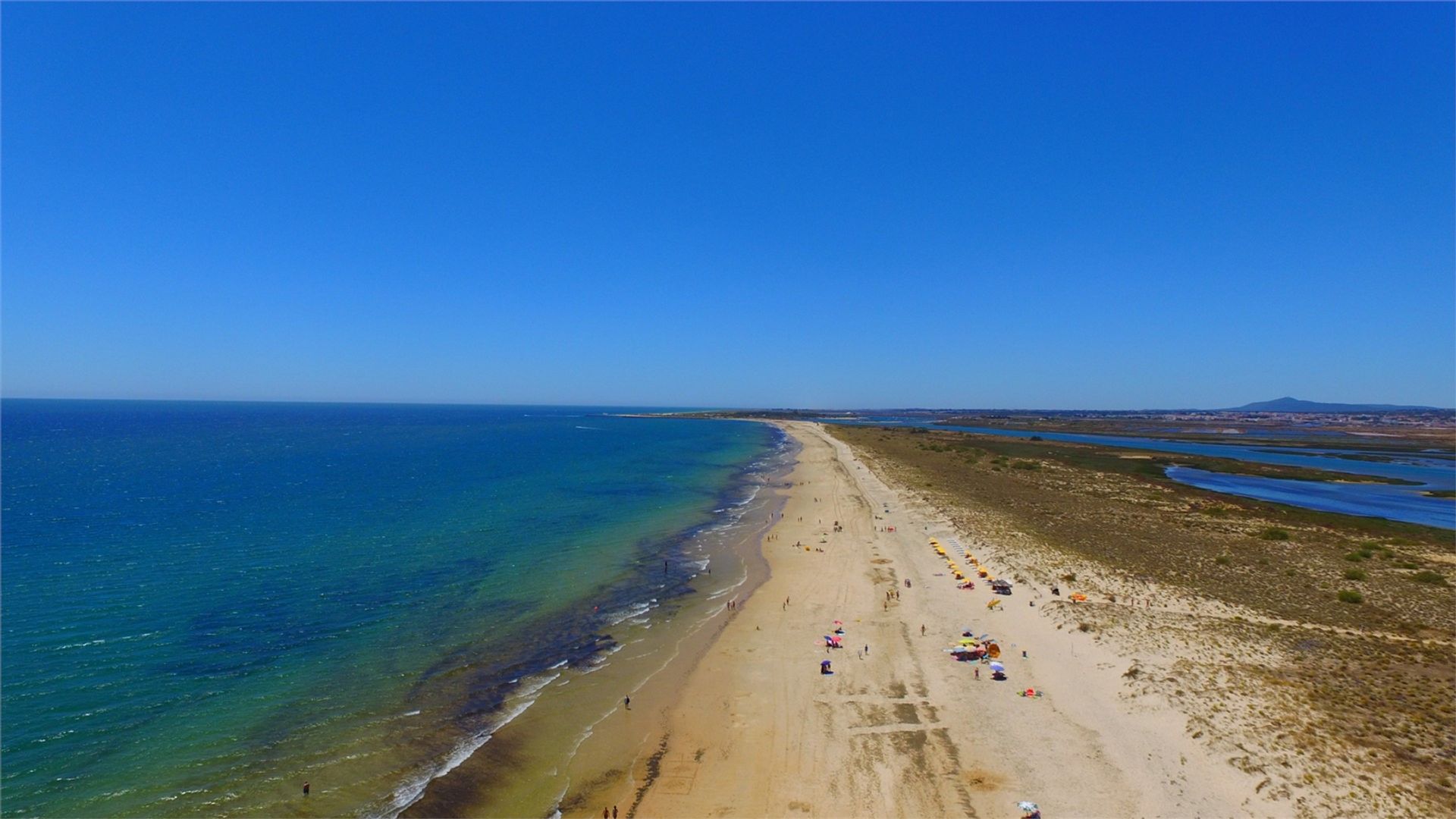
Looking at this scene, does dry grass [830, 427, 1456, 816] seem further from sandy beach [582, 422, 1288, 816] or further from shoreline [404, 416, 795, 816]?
shoreline [404, 416, 795, 816]

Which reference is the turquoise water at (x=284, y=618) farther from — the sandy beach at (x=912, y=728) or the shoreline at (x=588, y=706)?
the sandy beach at (x=912, y=728)

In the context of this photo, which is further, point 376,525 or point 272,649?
point 376,525

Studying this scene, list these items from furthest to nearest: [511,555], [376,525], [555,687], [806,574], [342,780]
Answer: [376,525] → [511,555] → [806,574] → [555,687] → [342,780]

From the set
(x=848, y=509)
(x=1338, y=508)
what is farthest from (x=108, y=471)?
(x=1338, y=508)

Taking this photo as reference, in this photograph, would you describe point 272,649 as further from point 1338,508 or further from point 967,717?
point 1338,508

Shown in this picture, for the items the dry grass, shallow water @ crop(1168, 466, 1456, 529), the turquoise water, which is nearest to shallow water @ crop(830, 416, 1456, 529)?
shallow water @ crop(1168, 466, 1456, 529)

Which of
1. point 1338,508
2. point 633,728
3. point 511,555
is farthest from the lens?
point 1338,508

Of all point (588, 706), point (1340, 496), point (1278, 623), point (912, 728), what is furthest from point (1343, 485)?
point (588, 706)
